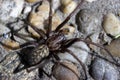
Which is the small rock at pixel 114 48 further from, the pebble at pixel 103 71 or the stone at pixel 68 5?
the stone at pixel 68 5

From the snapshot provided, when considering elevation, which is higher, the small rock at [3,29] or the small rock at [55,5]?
the small rock at [55,5]

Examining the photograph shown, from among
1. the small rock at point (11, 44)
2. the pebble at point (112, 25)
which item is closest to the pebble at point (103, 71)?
the pebble at point (112, 25)

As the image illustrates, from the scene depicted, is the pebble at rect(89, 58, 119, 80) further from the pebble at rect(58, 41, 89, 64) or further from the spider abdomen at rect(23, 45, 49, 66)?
the spider abdomen at rect(23, 45, 49, 66)

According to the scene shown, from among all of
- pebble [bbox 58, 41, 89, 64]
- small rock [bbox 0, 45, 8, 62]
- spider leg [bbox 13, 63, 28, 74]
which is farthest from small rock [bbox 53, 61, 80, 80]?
small rock [bbox 0, 45, 8, 62]

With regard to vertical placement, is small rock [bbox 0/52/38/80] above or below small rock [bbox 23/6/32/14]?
below

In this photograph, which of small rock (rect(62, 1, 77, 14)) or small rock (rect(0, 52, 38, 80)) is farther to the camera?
small rock (rect(62, 1, 77, 14))

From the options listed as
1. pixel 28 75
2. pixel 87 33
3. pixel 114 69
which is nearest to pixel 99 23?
pixel 87 33

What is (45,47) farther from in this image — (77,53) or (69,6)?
(69,6)

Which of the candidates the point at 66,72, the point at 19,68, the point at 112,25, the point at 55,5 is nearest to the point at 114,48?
the point at 112,25
